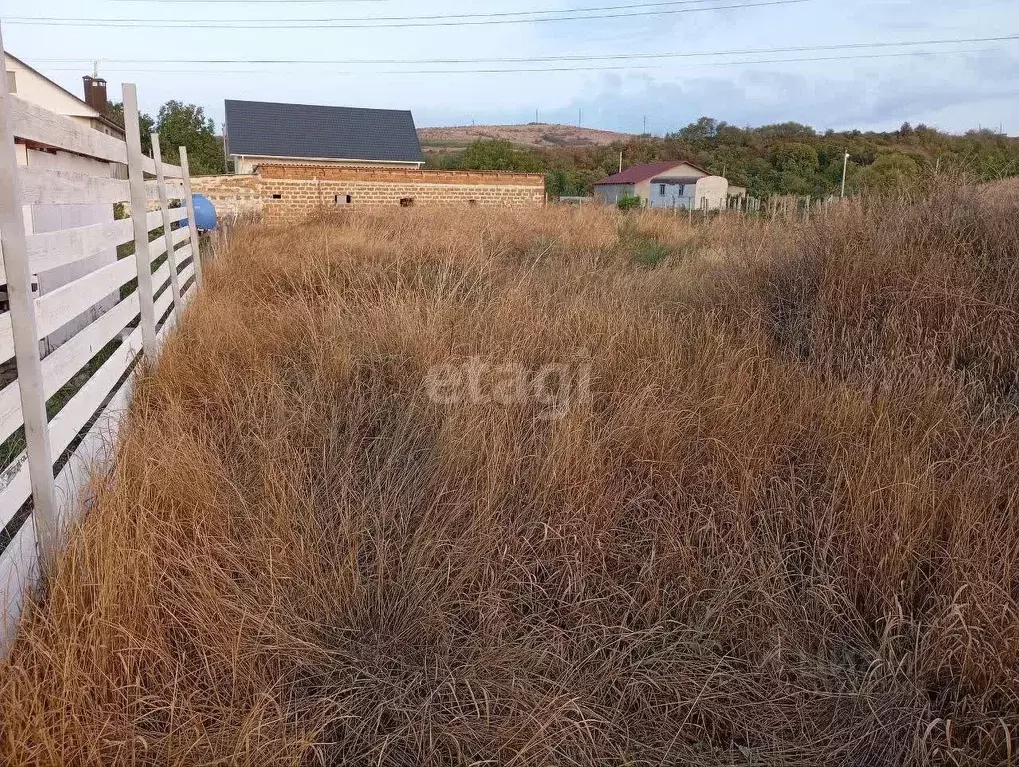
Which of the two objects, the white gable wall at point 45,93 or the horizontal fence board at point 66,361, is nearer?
the horizontal fence board at point 66,361

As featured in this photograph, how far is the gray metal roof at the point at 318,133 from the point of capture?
32562 millimetres

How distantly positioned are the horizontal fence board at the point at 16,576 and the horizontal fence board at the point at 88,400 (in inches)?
15.5

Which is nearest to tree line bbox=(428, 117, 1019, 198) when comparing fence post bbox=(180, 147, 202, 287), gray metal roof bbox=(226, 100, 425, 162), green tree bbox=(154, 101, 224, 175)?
gray metal roof bbox=(226, 100, 425, 162)

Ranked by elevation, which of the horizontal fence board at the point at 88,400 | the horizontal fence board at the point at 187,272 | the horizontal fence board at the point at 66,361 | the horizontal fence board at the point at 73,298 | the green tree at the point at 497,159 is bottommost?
the horizontal fence board at the point at 88,400

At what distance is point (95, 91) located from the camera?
84.2 ft

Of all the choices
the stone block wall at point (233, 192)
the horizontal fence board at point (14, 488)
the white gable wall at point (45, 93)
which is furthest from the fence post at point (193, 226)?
the stone block wall at point (233, 192)

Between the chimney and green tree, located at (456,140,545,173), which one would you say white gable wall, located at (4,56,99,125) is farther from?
green tree, located at (456,140,545,173)

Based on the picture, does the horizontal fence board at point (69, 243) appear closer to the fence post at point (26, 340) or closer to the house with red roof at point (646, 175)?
the fence post at point (26, 340)

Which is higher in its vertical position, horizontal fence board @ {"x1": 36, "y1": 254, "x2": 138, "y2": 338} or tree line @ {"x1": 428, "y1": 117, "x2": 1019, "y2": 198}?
tree line @ {"x1": 428, "y1": 117, "x2": 1019, "y2": 198}

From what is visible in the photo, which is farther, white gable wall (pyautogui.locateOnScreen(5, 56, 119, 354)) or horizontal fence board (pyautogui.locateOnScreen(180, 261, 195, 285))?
horizontal fence board (pyautogui.locateOnScreen(180, 261, 195, 285))

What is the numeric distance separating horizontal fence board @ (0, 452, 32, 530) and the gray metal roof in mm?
32559

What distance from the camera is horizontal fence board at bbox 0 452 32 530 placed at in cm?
202

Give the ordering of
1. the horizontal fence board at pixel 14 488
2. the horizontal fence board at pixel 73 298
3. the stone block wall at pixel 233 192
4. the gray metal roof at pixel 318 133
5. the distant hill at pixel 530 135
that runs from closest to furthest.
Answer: the horizontal fence board at pixel 14 488
the horizontal fence board at pixel 73 298
the stone block wall at pixel 233 192
the gray metal roof at pixel 318 133
the distant hill at pixel 530 135

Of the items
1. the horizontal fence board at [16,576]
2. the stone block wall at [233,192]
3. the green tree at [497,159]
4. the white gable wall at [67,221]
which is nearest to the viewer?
the horizontal fence board at [16,576]
